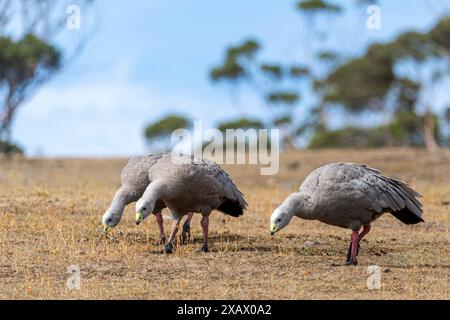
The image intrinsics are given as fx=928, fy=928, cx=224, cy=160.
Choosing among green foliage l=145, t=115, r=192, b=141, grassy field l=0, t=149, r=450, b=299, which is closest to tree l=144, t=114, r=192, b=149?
green foliage l=145, t=115, r=192, b=141

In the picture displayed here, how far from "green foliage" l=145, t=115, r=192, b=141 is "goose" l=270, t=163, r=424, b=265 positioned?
34655 millimetres

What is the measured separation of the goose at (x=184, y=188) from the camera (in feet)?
34.3

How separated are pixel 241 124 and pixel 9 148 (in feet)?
51.7

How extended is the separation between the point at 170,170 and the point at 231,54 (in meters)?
38.2

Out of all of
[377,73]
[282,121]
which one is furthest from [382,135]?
[282,121]

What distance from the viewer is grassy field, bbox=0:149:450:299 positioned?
8766 mm

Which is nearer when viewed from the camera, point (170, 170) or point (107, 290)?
point (107, 290)

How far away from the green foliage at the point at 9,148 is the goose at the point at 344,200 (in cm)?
2346

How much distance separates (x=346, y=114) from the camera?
159 feet

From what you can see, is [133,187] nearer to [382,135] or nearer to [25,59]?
[25,59]

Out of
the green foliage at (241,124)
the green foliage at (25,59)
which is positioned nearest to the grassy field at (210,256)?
the green foliage at (25,59)
